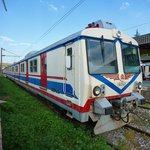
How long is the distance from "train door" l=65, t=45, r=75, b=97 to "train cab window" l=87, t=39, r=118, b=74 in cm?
56

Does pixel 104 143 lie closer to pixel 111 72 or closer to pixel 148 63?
pixel 111 72

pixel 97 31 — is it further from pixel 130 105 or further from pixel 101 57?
pixel 130 105

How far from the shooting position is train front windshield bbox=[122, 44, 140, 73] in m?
6.58

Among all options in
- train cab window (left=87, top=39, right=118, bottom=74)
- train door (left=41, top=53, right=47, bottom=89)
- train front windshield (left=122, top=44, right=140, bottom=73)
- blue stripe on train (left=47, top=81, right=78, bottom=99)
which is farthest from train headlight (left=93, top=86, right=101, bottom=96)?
train door (left=41, top=53, right=47, bottom=89)

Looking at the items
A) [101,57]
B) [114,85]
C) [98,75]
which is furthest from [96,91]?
[101,57]

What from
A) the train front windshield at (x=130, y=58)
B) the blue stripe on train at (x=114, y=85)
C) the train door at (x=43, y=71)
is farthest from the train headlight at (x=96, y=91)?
the train door at (x=43, y=71)

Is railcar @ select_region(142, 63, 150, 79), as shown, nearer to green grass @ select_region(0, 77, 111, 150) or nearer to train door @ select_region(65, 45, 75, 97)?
green grass @ select_region(0, 77, 111, 150)

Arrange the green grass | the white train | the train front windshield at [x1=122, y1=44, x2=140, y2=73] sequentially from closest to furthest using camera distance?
1. the green grass
2. the white train
3. the train front windshield at [x1=122, y1=44, x2=140, y2=73]

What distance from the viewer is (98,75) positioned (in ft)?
18.5

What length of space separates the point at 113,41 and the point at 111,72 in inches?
37.9

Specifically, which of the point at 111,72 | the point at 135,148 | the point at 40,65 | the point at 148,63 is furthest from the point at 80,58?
the point at 148,63

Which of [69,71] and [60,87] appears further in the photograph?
[60,87]

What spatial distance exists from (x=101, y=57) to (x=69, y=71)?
3.39ft

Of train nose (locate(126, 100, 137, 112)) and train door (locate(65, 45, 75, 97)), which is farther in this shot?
train nose (locate(126, 100, 137, 112))
